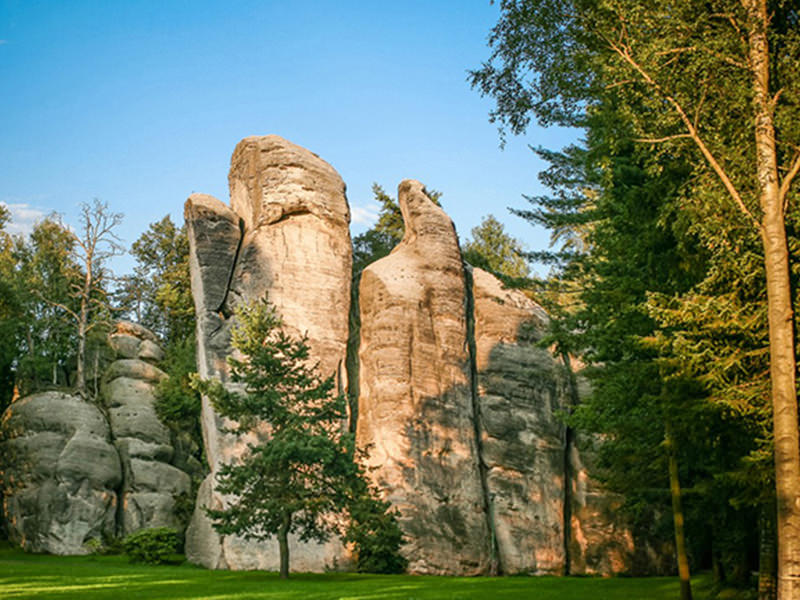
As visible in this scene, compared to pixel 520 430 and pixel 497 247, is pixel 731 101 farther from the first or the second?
pixel 497 247

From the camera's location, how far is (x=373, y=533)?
28.1m

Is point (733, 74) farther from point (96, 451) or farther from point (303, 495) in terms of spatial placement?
point (96, 451)

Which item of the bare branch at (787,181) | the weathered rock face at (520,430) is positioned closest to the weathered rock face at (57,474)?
the weathered rock face at (520,430)

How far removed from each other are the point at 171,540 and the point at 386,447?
32.6ft

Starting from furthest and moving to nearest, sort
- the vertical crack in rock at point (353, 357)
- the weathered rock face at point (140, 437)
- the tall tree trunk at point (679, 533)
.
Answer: the weathered rock face at point (140, 437) < the vertical crack in rock at point (353, 357) < the tall tree trunk at point (679, 533)

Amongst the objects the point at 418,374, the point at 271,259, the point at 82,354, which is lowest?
the point at 418,374

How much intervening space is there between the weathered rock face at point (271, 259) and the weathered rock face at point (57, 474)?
20.1 ft

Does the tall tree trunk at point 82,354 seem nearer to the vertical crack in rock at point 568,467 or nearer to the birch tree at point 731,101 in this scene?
the vertical crack in rock at point 568,467

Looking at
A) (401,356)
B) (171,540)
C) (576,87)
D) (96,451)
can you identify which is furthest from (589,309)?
(96,451)

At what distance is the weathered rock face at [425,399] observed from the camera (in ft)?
104

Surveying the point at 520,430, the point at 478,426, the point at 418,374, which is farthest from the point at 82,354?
the point at 520,430

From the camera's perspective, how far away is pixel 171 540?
33250mm

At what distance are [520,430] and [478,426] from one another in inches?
73.1

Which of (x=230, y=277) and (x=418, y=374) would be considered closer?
(x=418, y=374)
